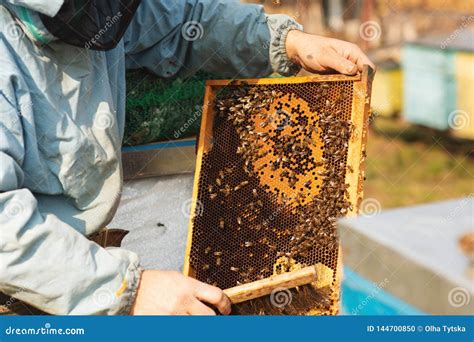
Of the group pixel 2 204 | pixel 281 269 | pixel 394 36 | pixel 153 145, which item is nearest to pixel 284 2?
pixel 394 36

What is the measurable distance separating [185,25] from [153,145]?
692 mm

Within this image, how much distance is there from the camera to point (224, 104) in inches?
148

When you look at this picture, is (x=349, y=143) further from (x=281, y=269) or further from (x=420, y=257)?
(x=420, y=257)

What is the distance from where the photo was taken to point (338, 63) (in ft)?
12.0

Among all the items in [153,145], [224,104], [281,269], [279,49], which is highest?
[279,49]

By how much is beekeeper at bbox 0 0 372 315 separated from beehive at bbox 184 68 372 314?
231 mm

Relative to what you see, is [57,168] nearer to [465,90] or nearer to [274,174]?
[274,174]

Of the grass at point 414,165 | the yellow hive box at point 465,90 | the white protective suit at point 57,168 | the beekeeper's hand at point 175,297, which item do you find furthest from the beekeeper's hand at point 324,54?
Result: the yellow hive box at point 465,90

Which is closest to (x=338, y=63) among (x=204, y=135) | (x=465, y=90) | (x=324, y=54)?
(x=324, y=54)

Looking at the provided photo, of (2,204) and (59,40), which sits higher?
(59,40)

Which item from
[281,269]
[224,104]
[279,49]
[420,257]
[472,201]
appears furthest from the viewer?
[279,49]

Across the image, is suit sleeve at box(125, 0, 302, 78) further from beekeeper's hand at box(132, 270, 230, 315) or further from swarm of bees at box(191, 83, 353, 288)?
beekeeper's hand at box(132, 270, 230, 315)

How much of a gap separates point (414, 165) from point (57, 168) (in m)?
6.38

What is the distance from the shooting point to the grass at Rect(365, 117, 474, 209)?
8383 mm
